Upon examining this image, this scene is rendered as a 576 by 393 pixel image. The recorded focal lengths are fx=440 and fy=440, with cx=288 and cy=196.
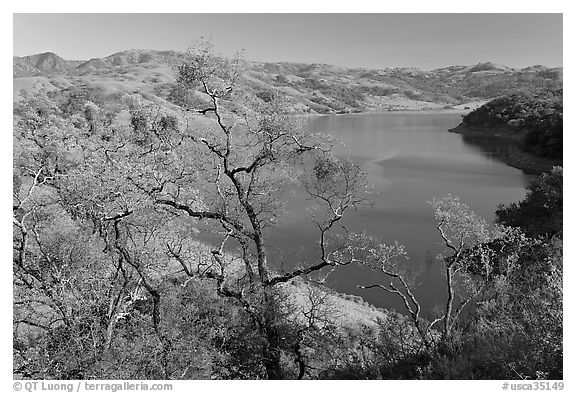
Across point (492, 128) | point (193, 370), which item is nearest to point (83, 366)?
point (193, 370)

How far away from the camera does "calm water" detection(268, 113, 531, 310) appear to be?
9.88 m

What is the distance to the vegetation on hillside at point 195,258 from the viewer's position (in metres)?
4.96

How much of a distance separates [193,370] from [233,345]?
0.86m

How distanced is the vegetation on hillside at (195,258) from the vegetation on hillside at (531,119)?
689 inches

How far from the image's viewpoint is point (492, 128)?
34875 mm

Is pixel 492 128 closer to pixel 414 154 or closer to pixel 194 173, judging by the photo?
pixel 414 154

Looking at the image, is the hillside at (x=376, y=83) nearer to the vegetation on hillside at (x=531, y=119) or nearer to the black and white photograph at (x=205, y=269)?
the vegetation on hillside at (x=531, y=119)

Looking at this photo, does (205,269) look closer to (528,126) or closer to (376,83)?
(528,126)

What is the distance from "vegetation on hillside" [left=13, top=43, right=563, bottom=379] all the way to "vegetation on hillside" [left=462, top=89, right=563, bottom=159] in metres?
17.5

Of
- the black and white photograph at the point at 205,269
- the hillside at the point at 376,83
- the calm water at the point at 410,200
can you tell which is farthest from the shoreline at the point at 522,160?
the hillside at the point at 376,83

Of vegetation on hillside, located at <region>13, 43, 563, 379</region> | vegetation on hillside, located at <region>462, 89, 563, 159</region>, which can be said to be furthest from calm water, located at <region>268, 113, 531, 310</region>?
vegetation on hillside, located at <region>462, 89, 563, 159</region>

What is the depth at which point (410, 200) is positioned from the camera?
1396 centimetres

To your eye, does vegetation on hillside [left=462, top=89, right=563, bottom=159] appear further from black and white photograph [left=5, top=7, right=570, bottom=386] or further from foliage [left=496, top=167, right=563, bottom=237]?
black and white photograph [left=5, top=7, right=570, bottom=386]

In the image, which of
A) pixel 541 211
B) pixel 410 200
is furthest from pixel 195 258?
pixel 410 200
